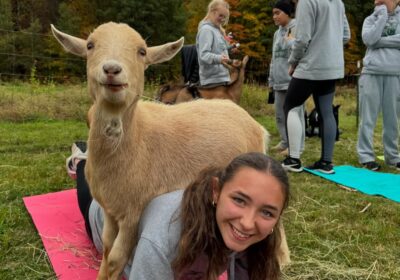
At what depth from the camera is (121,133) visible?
2484 mm

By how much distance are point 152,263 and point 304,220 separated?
2.38m

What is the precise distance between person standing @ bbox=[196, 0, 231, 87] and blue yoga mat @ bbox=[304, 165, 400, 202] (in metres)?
1.82

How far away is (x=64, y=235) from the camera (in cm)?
358

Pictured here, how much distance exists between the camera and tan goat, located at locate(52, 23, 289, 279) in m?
2.34

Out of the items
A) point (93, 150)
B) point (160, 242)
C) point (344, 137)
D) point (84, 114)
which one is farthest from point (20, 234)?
point (344, 137)

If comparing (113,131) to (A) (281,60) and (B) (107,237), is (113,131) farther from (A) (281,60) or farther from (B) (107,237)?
(A) (281,60)

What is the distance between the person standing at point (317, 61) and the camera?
16.8 ft

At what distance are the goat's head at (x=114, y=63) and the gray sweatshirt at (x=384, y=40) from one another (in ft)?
13.7

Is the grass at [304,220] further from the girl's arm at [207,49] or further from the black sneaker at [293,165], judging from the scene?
the girl's arm at [207,49]

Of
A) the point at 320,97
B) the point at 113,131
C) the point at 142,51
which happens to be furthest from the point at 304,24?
the point at 113,131

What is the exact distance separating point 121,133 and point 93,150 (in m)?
0.21

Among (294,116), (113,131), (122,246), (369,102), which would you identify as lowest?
(122,246)

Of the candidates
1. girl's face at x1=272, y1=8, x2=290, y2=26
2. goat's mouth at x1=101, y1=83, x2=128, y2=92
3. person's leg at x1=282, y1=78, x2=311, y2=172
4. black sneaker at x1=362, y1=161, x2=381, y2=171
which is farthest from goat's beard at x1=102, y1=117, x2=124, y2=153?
black sneaker at x1=362, y1=161, x2=381, y2=171

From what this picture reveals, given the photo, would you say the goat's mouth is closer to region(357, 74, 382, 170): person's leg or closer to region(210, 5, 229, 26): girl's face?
region(210, 5, 229, 26): girl's face
